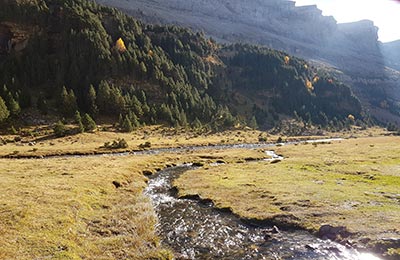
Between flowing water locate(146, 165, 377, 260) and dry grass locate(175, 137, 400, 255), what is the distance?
217cm

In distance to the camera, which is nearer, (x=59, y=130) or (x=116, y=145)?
(x=116, y=145)

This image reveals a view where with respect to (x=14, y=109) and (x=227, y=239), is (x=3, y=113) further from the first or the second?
(x=227, y=239)

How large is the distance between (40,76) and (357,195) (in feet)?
522

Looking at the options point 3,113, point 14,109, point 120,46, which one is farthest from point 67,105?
point 120,46

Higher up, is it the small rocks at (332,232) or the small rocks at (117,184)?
the small rocks at (332,232)

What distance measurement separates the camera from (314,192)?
124 ft

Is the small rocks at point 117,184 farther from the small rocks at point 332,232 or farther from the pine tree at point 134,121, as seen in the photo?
the pine tree at point 134,121

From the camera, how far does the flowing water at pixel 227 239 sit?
77.6ft

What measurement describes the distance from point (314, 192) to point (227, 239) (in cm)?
1594

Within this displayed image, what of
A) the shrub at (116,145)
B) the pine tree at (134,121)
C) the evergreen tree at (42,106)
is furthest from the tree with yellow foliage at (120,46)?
the shrub at (116,145)

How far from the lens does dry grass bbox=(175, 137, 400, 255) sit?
1127 inches

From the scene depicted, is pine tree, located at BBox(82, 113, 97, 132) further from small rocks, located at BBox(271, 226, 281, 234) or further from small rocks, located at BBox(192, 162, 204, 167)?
small rocks, located at BBox(271, 226, 281, 234)

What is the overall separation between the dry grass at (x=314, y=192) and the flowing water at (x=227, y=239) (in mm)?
2172

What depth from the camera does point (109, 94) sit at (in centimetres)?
13988
